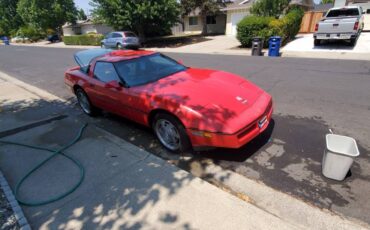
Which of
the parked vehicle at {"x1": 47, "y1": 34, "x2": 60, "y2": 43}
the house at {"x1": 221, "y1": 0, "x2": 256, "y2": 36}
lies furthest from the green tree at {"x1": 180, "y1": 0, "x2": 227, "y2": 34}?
the parked vehicle at {"x1": 47, "y1": 34, "x2": 60, "y2": 43}

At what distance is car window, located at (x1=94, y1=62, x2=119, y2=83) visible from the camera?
4285mm

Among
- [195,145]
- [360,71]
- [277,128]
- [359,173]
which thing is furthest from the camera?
[360,71]

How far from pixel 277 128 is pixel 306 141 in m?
0.58

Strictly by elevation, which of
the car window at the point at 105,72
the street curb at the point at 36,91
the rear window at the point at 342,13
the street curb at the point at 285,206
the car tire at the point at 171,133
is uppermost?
the rear window at the point at 342,13

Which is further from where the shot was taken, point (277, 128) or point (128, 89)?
point (277, 128)

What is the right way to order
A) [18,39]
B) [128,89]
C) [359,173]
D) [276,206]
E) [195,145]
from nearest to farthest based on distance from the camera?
[276,206], [359,173], [195,145], [128,89], [18,39]

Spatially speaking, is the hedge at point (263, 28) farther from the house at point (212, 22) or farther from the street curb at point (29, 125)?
the house at point (212, 22)

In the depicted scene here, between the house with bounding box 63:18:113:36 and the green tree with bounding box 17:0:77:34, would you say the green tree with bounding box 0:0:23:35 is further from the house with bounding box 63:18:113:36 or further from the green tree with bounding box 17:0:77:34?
the house with bounding box 63:18:113:36

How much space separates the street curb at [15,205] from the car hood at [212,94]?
218 cm

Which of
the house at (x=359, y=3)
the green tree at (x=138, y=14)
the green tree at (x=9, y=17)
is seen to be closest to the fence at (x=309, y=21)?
the house at (x=359, y=3)

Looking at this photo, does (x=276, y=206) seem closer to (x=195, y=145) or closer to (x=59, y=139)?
(x=195, y=145)

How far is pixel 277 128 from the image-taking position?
166 inches

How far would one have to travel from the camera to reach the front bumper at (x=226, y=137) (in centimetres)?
293

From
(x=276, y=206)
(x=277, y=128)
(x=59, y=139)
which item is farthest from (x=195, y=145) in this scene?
(x=59, y=139)
